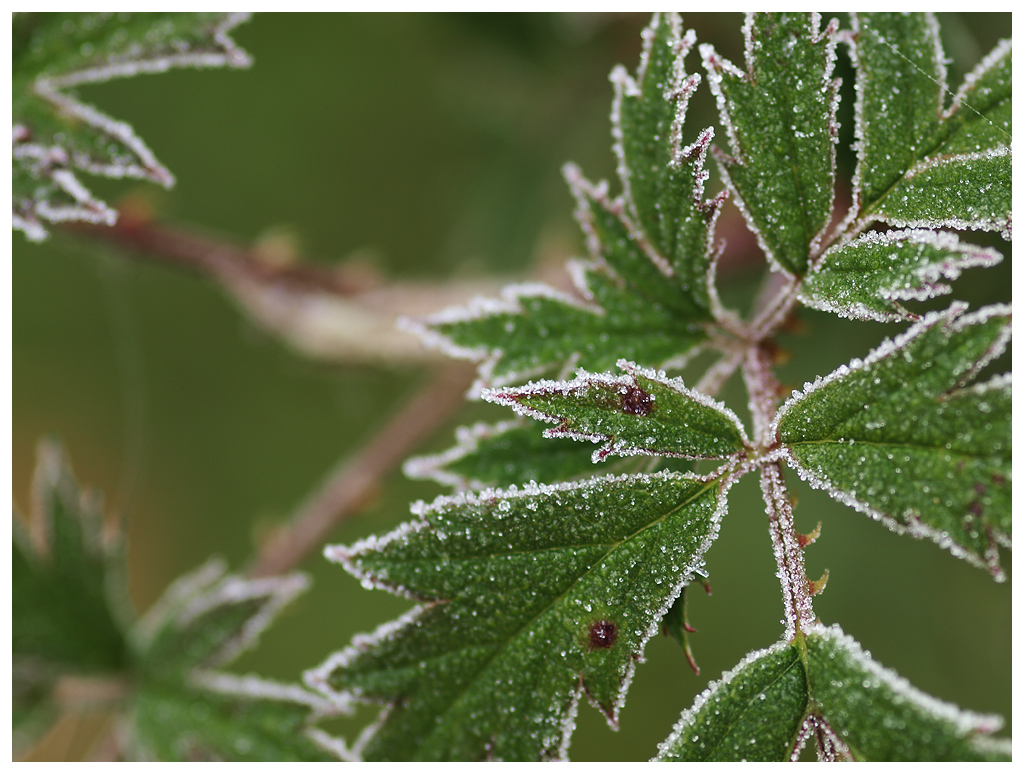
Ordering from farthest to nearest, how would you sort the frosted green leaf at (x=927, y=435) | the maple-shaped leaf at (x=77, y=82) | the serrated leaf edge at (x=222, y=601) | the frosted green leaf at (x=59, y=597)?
the frosted green leaf at (x=59, y=597) → the serrated leaf edge at (x=222, y=601) → the maple-shaped leaf at (x=77, y=82) → the frosted green leaf at (x=927, y=435)

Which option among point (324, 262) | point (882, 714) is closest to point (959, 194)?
point (882, 714)

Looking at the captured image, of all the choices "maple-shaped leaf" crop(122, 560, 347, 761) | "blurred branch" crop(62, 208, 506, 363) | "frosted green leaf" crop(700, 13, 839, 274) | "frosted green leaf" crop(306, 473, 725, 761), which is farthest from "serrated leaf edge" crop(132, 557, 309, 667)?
"frosted green leaf" crop(700, 13, 839, 274)

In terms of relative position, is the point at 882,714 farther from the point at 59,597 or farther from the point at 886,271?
the point at 59,597

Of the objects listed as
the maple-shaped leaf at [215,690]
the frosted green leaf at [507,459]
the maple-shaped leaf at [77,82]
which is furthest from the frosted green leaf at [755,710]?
the maple-shaped leaf at [77,82]

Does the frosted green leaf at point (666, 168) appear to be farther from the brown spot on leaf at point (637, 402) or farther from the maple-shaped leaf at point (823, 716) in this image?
the maple-shaped leaf at point (823, 716)

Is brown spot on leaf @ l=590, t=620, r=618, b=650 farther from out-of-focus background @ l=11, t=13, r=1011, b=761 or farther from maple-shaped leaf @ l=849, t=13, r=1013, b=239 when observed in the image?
out-of-focus background @ l=11, t=13, r=1011, b=761
